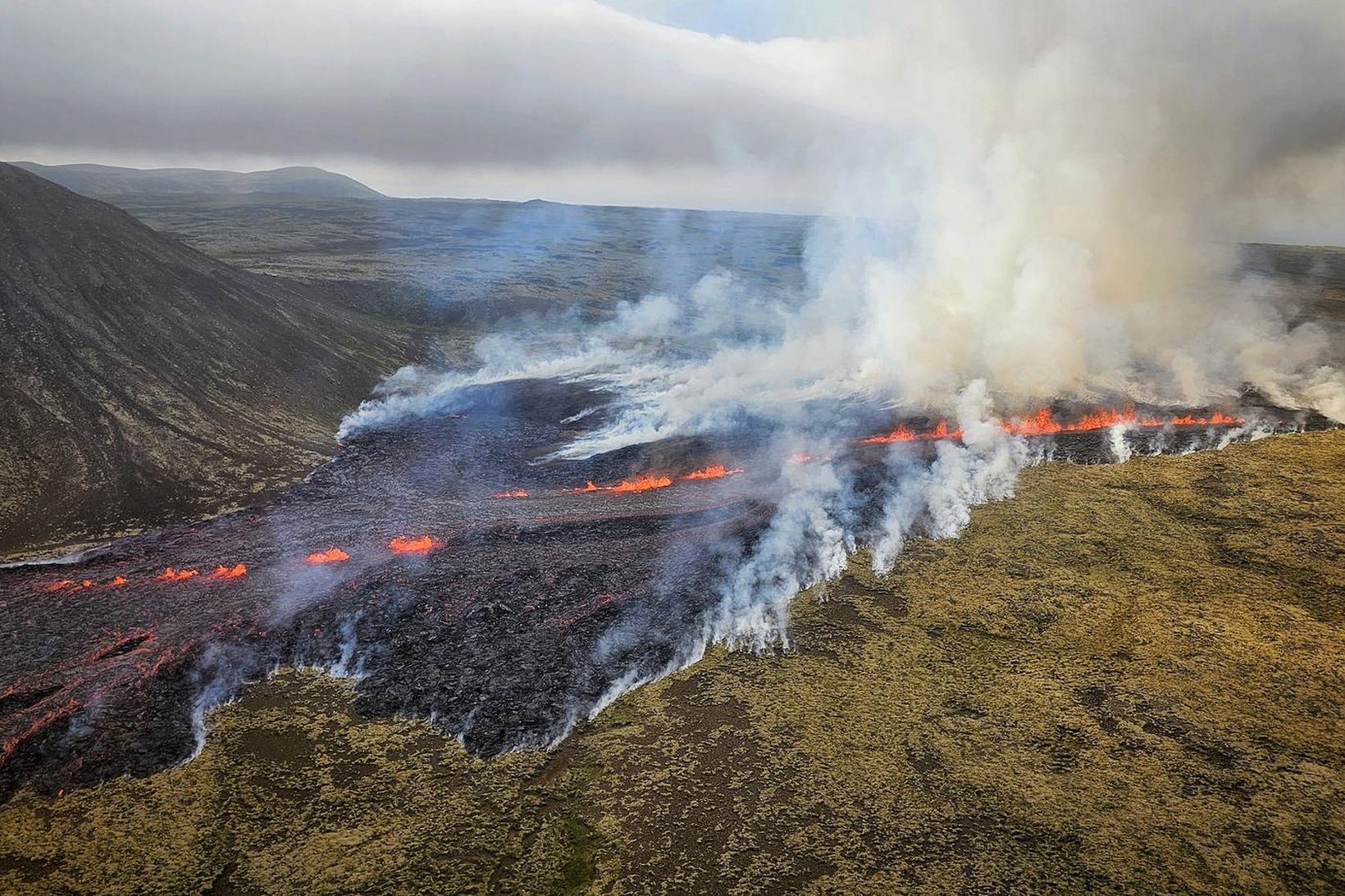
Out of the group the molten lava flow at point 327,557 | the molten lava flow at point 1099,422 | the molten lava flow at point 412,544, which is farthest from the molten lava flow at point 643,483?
the molten lava flow at point 1099,422

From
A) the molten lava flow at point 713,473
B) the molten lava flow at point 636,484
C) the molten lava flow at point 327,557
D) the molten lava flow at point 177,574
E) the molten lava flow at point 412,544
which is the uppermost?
the molten lava flow at point 713,473

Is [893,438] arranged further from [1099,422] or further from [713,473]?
[1099,422]

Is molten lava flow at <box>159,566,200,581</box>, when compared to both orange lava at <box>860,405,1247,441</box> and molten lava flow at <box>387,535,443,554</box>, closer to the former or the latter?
molten lava flow at <box>387,535,443,554</box>

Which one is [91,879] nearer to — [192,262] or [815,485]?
[815,485]

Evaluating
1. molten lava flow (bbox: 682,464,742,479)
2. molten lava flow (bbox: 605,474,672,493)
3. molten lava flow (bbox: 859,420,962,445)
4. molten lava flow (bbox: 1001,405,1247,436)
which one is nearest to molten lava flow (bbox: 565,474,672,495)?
molten lava flow (bbox: 605,474,672,493)

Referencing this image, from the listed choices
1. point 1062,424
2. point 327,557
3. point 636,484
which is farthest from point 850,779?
point 1062,424

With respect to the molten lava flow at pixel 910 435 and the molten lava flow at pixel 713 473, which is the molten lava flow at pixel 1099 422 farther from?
the molten lava flow at pixel 713 473
